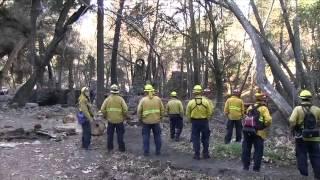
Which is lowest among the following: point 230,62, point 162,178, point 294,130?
point 162,178

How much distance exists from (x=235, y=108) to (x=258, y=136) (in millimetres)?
4268

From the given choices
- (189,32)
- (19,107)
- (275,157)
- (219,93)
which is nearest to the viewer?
(275,157)

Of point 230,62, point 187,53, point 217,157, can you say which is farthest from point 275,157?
point 230,62

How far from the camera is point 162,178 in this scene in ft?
33.1

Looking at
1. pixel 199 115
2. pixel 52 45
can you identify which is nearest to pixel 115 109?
pixel 199 115

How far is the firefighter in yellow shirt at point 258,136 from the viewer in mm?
10375

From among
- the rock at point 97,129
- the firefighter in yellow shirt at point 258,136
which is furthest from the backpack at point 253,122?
the rock at point 97,129

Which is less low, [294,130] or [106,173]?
[294,130]

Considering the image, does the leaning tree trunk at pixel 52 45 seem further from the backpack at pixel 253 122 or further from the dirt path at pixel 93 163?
the backpack at pixel 253 122

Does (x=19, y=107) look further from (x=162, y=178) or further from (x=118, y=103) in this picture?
(x=162, y=178)

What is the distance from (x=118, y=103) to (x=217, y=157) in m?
2.94

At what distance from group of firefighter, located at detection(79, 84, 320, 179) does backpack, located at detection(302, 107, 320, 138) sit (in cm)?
4

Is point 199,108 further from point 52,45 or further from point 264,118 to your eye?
point 52,45

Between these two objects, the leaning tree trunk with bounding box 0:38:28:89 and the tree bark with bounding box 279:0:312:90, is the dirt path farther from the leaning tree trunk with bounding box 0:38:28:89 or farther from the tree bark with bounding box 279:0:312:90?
the leaning tree trunk with bounding box 0:38:28:89
